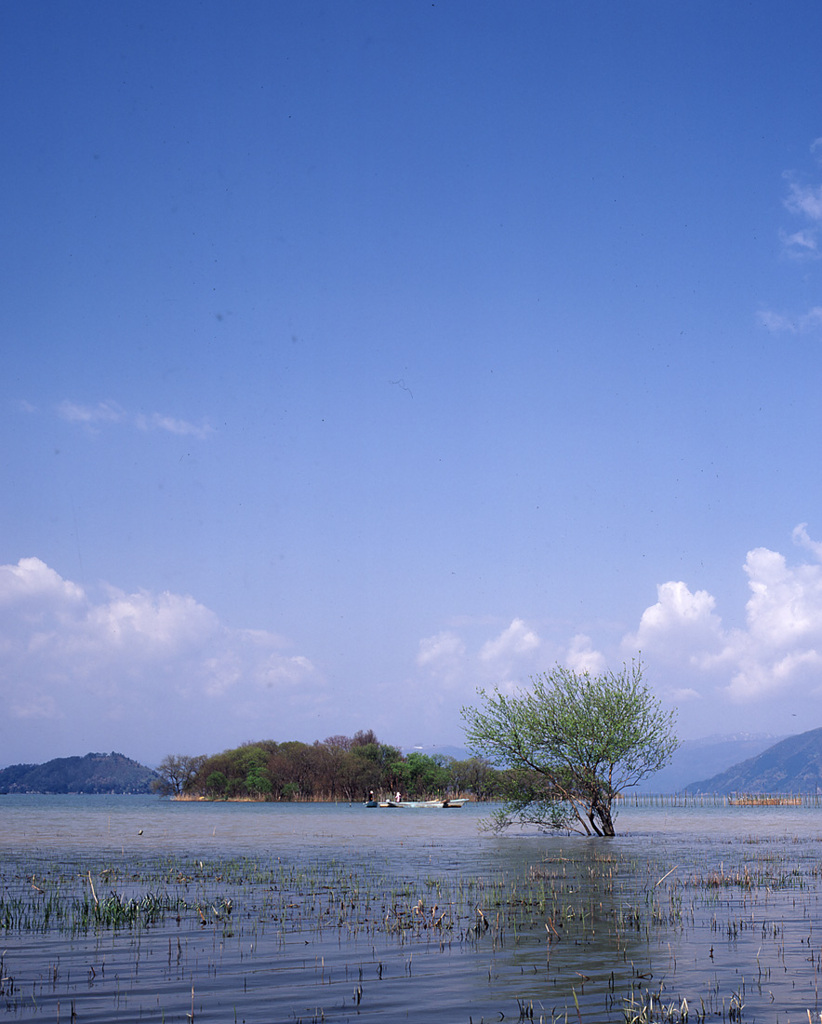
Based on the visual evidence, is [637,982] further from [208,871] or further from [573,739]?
[573,739]

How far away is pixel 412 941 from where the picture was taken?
58.7 feet

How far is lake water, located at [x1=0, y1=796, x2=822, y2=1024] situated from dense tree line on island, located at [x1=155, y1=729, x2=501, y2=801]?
460 ft

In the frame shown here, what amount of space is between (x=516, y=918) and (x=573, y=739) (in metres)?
30.3

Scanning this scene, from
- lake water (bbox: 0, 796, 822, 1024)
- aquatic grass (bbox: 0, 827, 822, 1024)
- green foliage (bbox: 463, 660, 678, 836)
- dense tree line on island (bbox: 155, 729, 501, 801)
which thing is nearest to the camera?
lake water (bbox: 0, 796, 822, 1024)

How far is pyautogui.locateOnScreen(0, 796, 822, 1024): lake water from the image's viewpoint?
1280 centimetres

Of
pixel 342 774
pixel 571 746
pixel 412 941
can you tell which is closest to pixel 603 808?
pixel 571 746

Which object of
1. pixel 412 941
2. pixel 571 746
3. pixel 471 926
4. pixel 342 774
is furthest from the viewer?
pixel 342 774

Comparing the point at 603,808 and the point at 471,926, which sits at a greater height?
the point at 471,926

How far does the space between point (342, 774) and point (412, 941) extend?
16072 centimetres

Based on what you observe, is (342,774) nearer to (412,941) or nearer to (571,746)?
(571,746)

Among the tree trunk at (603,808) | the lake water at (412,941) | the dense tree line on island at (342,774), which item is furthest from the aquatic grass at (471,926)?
the dense tree line on island at (342,774)

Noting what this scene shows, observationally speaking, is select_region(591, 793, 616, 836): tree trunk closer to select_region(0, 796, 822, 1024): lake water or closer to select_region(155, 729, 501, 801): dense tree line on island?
select_region(0, 796, 822, 1024): lake water

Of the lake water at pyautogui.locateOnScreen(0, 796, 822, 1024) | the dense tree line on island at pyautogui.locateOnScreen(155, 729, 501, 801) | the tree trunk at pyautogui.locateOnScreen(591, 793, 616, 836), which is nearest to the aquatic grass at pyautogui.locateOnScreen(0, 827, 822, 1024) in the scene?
the lake water at pyautogui.locateOnScreen(0, 796, 822, 1024)

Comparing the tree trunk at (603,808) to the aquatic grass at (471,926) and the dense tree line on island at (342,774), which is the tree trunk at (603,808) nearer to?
the aquatic grass at (471,926)
